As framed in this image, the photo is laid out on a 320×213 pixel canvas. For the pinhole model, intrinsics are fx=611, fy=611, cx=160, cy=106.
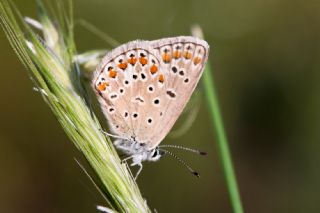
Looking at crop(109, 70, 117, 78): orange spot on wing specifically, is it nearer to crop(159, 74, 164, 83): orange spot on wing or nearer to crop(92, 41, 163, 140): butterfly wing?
crop(92, 41, 163, 140): butterfly wing

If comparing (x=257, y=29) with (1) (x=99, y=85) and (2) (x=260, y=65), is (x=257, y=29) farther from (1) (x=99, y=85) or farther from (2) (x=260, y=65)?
(1) (x=99, y=85)

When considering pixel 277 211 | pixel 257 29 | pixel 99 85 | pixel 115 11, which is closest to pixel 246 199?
pixel 277 211

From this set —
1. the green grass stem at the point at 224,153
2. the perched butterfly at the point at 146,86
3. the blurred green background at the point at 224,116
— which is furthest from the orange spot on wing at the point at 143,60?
the blurred green background at the point at 224,116

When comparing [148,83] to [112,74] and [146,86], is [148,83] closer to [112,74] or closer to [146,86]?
[146,86]

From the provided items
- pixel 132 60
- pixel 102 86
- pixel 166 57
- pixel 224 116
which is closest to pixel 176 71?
pixel 166 57

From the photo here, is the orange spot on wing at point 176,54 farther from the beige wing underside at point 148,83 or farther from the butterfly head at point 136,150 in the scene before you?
the butterfly head at point 136,150
